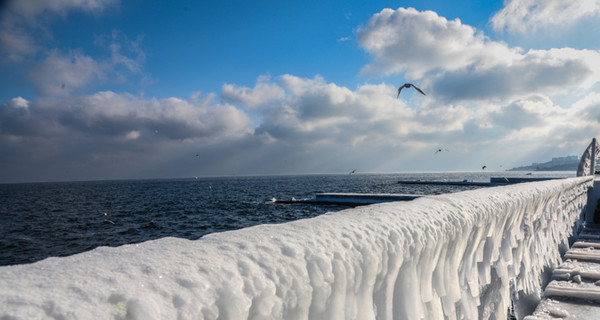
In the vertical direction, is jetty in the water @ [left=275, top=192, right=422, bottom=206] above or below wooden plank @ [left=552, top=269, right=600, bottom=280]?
below

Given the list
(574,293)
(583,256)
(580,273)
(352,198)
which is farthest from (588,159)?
(352,198)

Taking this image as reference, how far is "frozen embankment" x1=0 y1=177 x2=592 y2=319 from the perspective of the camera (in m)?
0.67

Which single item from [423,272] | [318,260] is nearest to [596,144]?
[423,272]

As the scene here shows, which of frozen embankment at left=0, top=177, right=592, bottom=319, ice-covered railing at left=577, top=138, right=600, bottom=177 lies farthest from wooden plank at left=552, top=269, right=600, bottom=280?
ice-covered railing at left=577, top=138, right=600, bottom=177

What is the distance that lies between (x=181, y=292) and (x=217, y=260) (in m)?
0.14

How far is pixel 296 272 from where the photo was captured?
3.15 ft

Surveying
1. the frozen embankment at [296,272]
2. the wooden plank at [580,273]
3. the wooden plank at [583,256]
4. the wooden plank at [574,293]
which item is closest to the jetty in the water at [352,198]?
the wooden plank at [583,256]

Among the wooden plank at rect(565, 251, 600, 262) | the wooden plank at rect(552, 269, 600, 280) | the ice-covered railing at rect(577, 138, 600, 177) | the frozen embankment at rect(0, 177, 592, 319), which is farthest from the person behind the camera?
the ice-covered railing at rect(577, 138, 600, 177)

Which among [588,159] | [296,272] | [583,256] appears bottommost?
[583,256]

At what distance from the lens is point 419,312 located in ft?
4.54

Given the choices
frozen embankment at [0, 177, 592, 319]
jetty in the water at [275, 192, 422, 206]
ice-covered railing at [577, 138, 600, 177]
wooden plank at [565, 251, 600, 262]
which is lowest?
jetty in the water at [275, 192, 422, 206]

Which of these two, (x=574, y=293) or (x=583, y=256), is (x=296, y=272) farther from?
(x=583, y=256)

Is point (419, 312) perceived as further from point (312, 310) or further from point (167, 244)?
point (167, 244)

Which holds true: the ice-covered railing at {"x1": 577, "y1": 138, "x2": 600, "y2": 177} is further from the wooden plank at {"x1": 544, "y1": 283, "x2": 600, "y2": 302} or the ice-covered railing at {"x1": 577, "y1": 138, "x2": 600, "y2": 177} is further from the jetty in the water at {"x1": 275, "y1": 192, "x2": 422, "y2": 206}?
the jetty in the water at {"x1": 275, "y1": 192, "x2": 422, "y2": 206}
